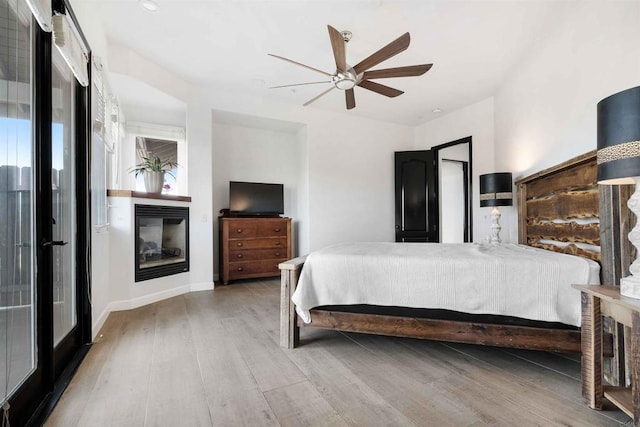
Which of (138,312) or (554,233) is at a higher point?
(554,233)

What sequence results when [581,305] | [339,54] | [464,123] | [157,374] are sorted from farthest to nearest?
[464,123] → [339,54] → [157,374] → [581,305]

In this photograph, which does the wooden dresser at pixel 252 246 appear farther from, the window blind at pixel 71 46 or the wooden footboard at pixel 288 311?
the window blind at pixel 71 46

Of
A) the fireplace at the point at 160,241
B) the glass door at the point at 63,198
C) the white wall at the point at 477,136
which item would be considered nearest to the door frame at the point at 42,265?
the glass door at the point at 63,198

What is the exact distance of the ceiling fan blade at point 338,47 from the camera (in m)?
2.05

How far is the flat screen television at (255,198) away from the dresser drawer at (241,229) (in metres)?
0.30

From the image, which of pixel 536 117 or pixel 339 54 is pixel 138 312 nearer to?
pixel 339 54

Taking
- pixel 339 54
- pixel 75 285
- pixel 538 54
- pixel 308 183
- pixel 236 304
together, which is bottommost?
pixel 236 304

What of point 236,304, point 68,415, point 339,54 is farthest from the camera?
point 236,304

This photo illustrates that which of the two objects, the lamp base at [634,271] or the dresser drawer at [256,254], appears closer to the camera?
the lamp base at [634,271]

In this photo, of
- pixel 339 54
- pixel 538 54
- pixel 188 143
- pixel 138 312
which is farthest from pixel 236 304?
pixel 538 54

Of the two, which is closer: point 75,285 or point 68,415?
point 68,415

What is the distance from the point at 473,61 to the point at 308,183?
2.77 m

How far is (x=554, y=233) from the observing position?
2564 millimetres

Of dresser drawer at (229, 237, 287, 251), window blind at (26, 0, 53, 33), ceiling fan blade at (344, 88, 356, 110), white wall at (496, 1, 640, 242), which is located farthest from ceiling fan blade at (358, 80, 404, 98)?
dresser drawer at (229, 237, 287, 251)
